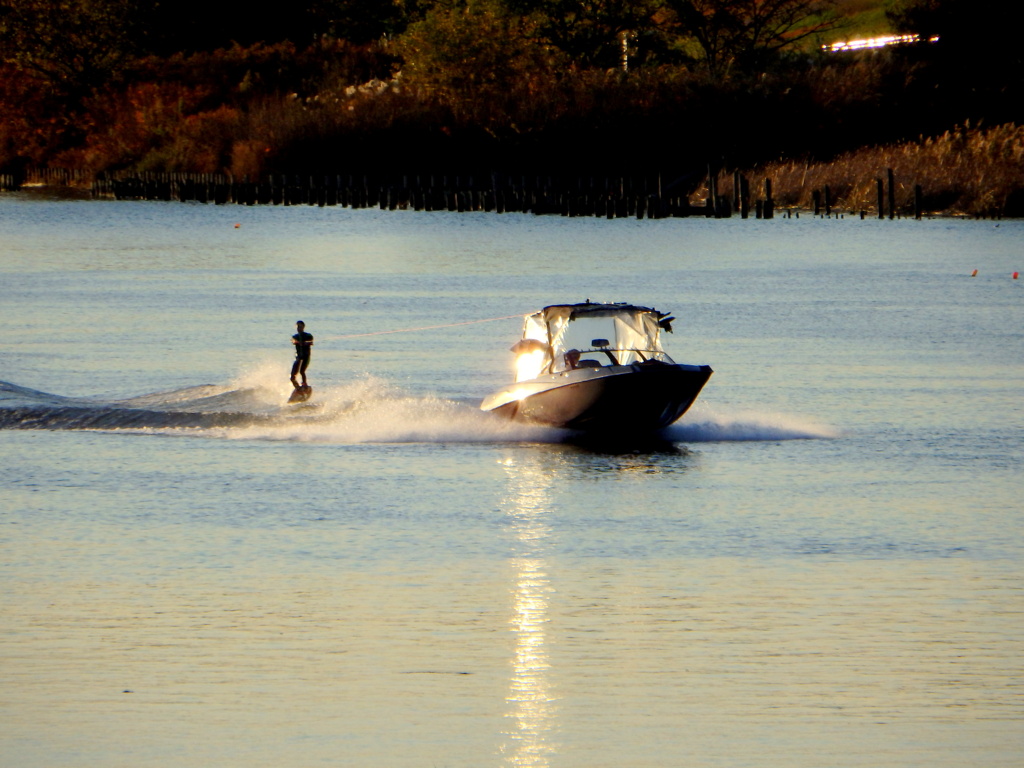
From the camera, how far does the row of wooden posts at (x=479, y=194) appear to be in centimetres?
9706

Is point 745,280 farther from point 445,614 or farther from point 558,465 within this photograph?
point 445,614

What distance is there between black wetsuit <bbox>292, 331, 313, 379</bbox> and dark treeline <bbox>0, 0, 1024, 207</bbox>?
71.2m

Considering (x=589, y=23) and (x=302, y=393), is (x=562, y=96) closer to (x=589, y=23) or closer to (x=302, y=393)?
(x=589, y=23)

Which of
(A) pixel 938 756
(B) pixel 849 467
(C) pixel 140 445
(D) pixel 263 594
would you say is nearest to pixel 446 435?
(C) pixel 140 445

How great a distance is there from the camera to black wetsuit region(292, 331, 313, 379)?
105 feet

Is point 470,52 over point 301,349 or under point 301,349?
over

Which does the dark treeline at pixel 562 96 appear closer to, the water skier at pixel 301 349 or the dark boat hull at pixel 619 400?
the water skier at pixel 301 349

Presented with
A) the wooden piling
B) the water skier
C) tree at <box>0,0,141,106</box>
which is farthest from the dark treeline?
the water skier

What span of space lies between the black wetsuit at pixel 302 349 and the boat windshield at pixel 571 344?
406 cm

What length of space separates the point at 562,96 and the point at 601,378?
247ft

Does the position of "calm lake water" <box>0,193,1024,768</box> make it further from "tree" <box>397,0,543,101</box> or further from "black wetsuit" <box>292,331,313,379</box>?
"tree" <box>397,0,543,101</box>

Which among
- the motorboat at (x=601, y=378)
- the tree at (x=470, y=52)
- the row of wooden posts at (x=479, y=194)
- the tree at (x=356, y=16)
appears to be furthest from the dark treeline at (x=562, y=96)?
the motorboat at (x=601, y=378)

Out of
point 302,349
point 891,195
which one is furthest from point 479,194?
point 302,349

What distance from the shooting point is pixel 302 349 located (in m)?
32.4
